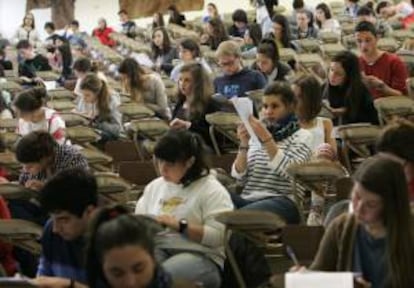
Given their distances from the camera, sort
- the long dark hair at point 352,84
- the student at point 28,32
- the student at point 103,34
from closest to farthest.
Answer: the long dark hair at point 352,84, the student at point 103,34, the student at point 28,32

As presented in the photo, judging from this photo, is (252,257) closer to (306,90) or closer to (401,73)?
(306,90)

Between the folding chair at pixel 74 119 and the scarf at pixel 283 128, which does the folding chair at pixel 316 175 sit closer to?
the scarf at pixel 283 128

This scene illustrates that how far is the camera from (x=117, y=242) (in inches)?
140

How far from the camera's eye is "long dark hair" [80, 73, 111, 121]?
367 inches

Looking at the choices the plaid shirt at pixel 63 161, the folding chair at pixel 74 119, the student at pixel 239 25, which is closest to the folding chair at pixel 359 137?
the plaid shirt at pixel 63 161

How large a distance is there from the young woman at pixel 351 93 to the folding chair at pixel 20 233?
2967 mm

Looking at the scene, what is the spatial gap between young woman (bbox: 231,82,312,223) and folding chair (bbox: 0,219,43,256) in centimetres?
125

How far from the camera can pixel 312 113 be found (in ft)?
21.5

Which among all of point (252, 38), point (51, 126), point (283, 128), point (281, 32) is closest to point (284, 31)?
point (281, 32)

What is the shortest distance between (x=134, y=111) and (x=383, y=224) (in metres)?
5.55

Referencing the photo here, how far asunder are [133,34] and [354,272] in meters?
16.2

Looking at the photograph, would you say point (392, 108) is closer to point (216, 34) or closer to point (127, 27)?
point (216, 34)

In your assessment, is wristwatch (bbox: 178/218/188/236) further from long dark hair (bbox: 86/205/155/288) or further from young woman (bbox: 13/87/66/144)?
young woman (bbox: 13/87/66/144)

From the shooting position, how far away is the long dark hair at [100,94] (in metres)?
9.33
